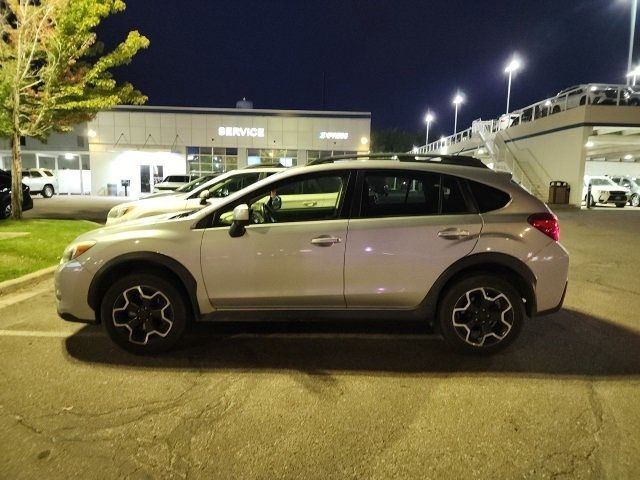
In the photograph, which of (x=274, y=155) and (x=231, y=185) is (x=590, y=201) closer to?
(x=274, y=155)

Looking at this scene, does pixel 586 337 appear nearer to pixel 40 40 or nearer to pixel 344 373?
pixel 344 373

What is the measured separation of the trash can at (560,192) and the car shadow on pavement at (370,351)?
2047 centimetres

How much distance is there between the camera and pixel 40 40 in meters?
12.1

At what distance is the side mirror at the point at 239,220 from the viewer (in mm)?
4051

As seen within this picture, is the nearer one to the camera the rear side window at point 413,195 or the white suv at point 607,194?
the rear side window at point 413,195

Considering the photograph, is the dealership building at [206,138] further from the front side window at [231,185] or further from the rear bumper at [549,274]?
the rear bumper at [549,274]

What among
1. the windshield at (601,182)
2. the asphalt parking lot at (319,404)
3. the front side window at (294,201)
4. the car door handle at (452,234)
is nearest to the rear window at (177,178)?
the asphalt parking lot at (319,404)

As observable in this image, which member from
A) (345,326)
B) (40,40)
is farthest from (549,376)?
(40,40)

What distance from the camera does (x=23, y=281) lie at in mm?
6699

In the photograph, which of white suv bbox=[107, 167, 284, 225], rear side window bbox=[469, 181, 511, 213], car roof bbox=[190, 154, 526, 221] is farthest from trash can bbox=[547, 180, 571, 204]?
rear side window bbox=[469, 181, 511, 213]

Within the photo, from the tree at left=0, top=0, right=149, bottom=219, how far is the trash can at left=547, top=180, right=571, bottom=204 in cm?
1952

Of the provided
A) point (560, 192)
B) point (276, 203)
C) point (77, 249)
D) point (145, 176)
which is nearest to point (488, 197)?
point (276, 203)

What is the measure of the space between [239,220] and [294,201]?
3.70ft

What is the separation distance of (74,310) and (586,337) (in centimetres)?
488
